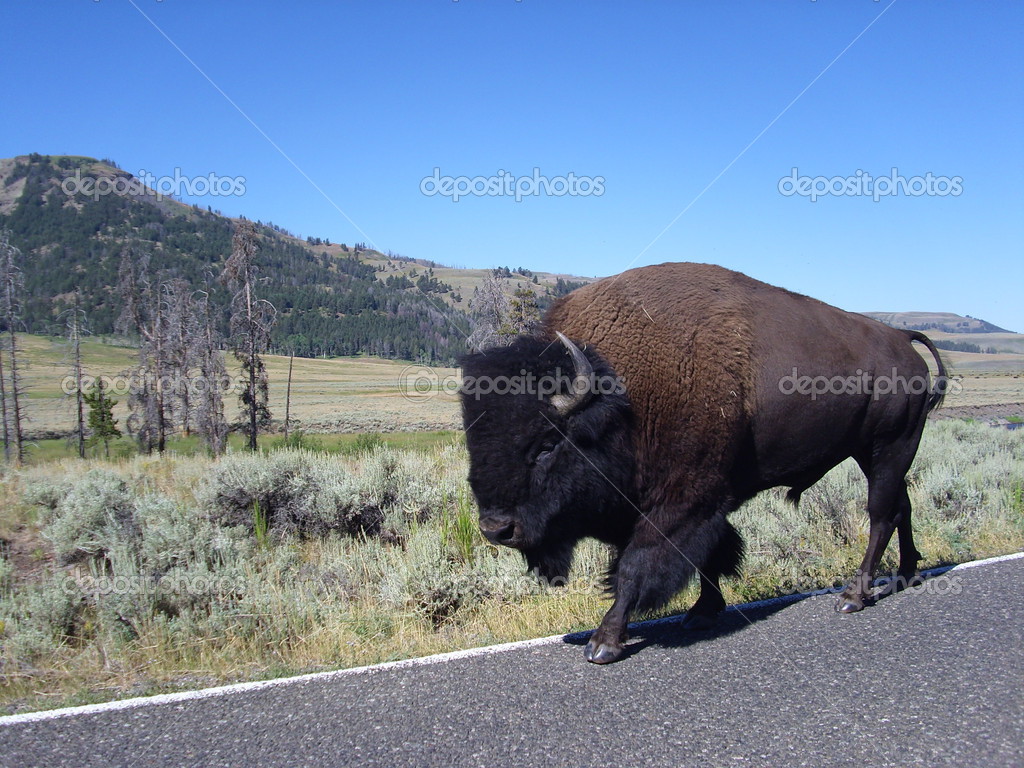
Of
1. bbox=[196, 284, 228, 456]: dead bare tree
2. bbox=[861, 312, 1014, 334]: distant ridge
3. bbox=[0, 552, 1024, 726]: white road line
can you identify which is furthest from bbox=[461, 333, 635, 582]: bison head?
bbox=[861, 312, 1014, 334]: distant ridge

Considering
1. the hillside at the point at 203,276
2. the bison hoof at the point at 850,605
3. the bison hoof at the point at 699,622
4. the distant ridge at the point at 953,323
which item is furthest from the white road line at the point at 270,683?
the distant ridge at the point at 953,323

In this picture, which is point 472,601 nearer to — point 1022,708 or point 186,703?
point 186,703

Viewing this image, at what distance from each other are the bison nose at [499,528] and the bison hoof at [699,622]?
151 centimetres

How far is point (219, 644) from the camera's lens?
16.9 feet

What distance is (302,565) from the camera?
7.93 m

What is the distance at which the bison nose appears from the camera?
163 inches

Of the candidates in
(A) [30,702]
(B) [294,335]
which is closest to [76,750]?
(A) [30,702]

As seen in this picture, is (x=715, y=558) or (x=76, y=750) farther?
(x=715, y=558)

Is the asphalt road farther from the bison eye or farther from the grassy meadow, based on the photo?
the bison eye

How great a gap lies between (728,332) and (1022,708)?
2.66 metres

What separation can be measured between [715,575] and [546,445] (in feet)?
5.52

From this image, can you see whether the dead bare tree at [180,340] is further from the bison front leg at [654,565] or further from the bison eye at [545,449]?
the bison front leg at [654,565]

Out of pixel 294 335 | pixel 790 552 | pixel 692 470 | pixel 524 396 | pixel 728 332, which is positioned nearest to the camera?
pixel 524 396

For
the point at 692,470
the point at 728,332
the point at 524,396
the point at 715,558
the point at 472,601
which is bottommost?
the point at 472,601
